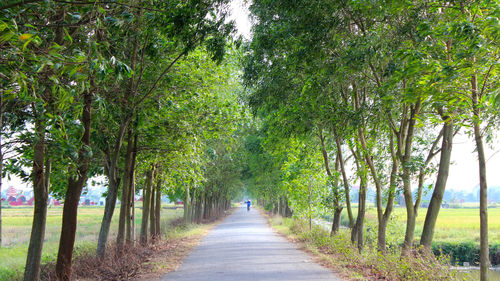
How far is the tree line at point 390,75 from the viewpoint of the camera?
625 cm

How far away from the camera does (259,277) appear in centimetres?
951

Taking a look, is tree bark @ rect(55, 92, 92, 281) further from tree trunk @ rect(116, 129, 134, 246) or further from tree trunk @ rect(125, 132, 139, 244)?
tree trunk @ rect(125, 132, 139, 244)

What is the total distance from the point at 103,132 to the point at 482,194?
9659mm

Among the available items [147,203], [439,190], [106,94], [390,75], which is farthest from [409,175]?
[147,203]

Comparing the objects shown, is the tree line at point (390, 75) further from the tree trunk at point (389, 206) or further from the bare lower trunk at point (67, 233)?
the bare lower trunk at point (67, 233)

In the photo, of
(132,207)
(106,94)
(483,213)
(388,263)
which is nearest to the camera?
(483,213)

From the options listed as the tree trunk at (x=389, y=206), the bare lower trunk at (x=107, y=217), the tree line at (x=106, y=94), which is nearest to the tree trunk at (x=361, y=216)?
the tree trunk at (x=389, y=206)

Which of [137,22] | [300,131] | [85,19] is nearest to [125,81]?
[137,22]

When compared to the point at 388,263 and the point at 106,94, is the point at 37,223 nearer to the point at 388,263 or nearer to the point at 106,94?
the point at 106,94

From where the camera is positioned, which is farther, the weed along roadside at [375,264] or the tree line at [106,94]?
the weed along roadside at [375,264]

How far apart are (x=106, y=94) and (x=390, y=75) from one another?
654cm

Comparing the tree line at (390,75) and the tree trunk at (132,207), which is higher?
the tree line at (390,75)

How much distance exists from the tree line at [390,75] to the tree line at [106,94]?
1555 mm

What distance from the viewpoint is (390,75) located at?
8.10 metres
